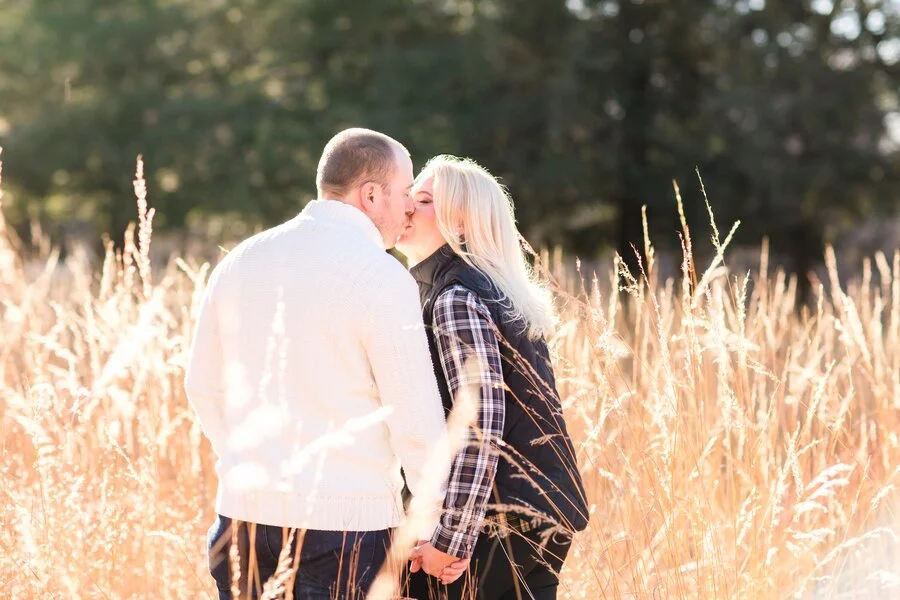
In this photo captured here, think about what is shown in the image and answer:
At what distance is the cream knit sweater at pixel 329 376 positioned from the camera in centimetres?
193

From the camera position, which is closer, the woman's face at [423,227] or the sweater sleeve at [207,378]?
the sweater sleeve at [207,378]

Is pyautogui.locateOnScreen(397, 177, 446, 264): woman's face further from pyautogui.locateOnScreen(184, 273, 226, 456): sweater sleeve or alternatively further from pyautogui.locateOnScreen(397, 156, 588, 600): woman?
pyautogui.locateOnScreen(184, 273, 226, 456): sweater sleeve

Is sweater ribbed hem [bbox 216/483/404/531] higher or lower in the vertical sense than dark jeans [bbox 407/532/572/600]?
higher

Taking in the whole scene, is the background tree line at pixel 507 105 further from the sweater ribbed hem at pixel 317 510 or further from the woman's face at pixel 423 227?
the sweater ribbed hem at pixel 317 510

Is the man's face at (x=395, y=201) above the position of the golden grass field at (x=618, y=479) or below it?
above

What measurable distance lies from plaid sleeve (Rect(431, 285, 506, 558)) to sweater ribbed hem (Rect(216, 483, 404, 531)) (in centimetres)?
20

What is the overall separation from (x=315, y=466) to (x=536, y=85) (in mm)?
17311

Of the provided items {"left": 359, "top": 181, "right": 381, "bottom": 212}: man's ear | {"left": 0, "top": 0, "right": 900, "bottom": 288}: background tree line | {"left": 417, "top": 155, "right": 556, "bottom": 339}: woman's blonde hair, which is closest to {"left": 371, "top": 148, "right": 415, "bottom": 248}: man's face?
{"left": 359, "top": 181, "right": 381, "bottom": 212}: man's ear

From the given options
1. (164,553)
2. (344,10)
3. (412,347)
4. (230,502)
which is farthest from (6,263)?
(344,10)

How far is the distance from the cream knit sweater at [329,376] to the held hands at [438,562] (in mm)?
157

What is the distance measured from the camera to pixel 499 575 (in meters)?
2.26

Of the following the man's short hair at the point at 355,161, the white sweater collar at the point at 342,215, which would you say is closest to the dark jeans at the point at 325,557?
the white sweater collar at the point at 342,215

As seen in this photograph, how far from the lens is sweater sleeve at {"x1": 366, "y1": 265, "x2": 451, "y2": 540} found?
193cm

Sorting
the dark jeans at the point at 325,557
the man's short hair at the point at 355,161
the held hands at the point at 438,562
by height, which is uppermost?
the man's short hair at the point at 355,161
